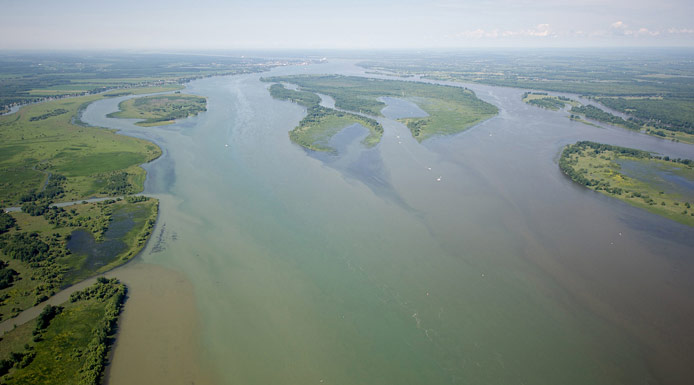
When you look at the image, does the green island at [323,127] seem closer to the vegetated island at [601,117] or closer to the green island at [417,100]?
the green island at [417,100]

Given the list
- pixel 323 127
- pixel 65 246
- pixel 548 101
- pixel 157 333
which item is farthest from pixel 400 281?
pixel 548 101

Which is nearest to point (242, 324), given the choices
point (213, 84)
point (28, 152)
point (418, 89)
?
point (28, 152)

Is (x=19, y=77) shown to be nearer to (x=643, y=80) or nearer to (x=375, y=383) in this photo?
(x=375, y=383)

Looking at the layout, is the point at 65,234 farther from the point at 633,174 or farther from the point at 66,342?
the point at 633,174

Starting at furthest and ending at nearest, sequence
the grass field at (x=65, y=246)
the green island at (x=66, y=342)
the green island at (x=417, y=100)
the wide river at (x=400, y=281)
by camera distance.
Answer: the green island at (x=417, y=100) < the grass field at (x=65, y=246) < the wide river at (x=400, y=281) < the green island at (x=66, y=342)

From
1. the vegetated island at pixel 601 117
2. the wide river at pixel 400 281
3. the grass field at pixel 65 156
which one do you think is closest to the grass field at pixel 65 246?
the wide river at pixel 400 281

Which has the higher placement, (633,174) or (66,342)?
(633,174)
